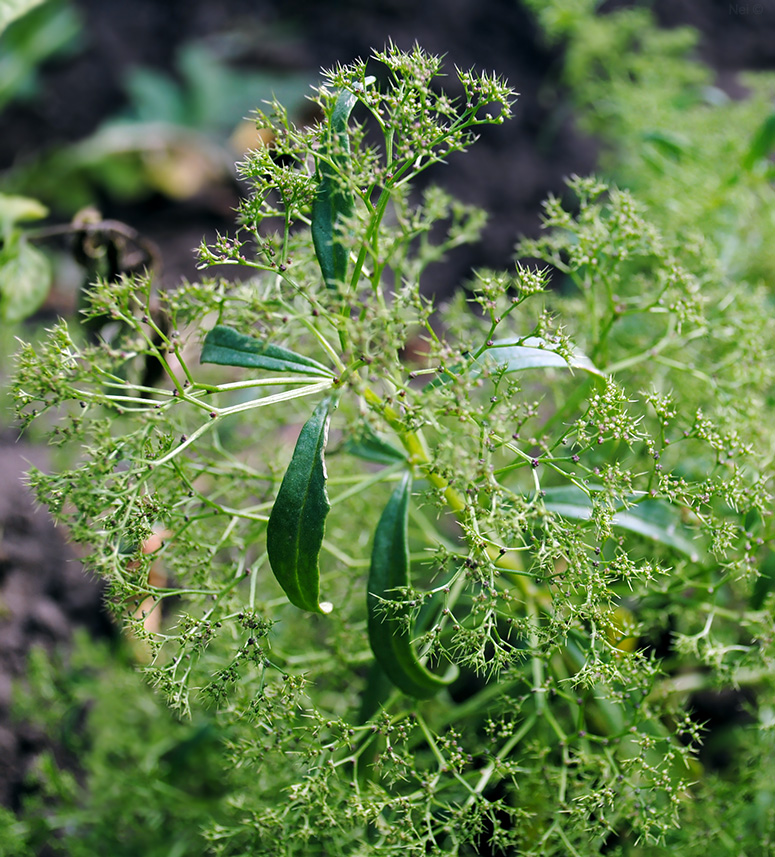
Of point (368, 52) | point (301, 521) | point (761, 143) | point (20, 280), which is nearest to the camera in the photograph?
point (301, 521)

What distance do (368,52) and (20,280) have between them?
2.70m

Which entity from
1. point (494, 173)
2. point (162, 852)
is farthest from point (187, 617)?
point (494, 173)

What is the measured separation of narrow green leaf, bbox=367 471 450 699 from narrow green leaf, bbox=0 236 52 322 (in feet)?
3.65

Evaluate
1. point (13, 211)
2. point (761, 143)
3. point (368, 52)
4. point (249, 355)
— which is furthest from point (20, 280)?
point (368, 52)

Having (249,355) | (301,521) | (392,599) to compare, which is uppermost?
(249,355)

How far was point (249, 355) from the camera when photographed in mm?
1198

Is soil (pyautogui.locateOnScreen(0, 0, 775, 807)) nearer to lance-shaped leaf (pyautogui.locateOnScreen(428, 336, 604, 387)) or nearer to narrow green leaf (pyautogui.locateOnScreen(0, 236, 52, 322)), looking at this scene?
narrow green leaf (pyautogui.locateOnScreen(0, 236, 52, 322))

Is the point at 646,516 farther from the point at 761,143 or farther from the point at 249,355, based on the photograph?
the point at 761,143

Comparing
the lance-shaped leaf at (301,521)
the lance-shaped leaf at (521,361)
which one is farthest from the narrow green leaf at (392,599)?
the lance-shaped leaf at (521,361)

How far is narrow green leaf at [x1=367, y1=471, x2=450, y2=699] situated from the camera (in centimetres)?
119

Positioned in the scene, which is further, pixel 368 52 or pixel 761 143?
pixel 368 52

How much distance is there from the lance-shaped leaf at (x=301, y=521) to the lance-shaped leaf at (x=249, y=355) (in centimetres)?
12

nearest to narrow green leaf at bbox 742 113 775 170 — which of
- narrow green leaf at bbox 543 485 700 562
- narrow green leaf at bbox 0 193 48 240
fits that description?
narrow green leaf at bbox 543 485 700 562

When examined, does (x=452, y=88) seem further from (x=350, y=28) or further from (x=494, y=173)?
(x=350, y=28)
